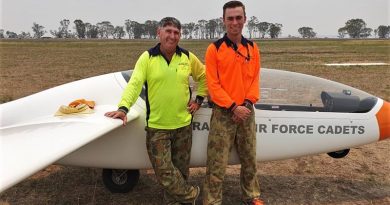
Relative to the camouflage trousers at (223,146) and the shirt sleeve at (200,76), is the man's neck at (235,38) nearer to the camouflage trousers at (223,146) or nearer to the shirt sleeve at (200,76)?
the shirt sleeve at (200,76)

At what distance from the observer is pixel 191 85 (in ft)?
15.1

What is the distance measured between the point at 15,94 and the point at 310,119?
38.1ft

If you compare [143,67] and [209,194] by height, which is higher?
[143,67]

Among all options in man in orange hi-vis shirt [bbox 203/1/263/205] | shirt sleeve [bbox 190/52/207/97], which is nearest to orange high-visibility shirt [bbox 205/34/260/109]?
man in orange hi-vis shirt [bbox 203/1/263/205]

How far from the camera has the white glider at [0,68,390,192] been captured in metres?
4.41

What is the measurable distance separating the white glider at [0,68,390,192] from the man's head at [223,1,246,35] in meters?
1.05

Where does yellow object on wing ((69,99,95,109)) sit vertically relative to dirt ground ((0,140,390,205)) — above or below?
above

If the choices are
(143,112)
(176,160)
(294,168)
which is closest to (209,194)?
(176,160)

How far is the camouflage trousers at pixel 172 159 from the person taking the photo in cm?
395

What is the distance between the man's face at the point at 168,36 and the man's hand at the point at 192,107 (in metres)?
0.67

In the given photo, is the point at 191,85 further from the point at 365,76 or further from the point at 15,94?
the point at 365,76

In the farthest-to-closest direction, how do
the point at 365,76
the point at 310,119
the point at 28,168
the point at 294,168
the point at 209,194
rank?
1. the point at 365,76
2. the point at 294,168
3. the point at 310,119
4. the point at 209,194
5. the point at 28,168

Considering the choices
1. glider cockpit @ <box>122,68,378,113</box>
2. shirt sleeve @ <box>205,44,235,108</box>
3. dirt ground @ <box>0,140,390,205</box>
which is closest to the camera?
shirt sleeve @ <box>205,44,235,108</box>

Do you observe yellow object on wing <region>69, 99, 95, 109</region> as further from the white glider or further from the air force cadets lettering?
the air force cadets lettering
